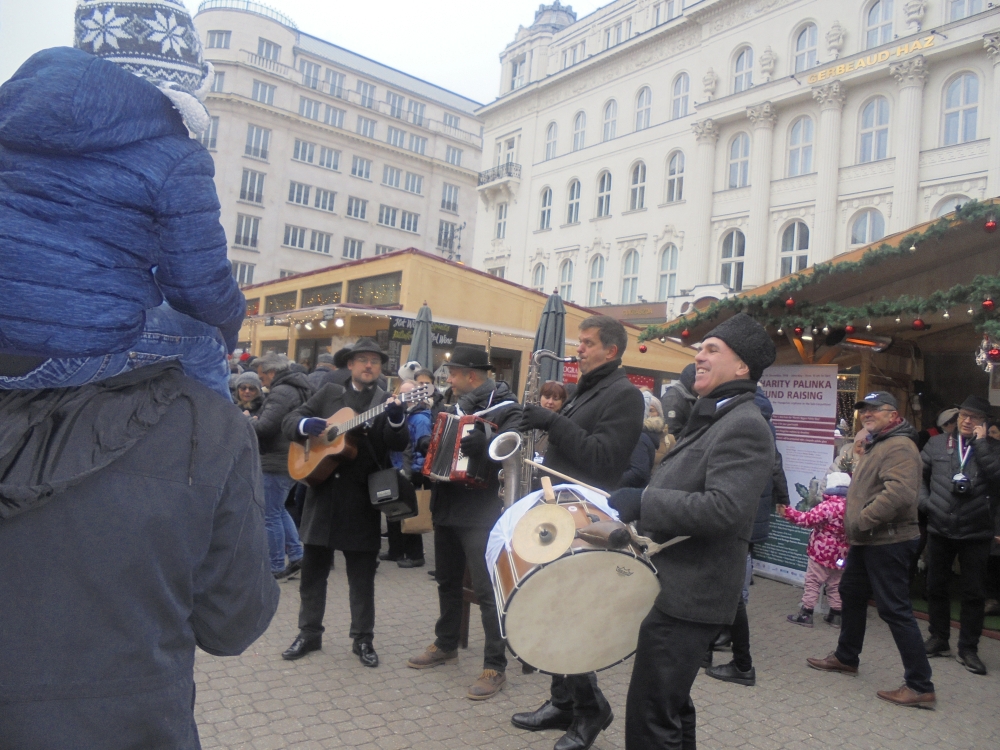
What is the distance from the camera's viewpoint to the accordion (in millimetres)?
4188

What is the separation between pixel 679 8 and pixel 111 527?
3561 cm

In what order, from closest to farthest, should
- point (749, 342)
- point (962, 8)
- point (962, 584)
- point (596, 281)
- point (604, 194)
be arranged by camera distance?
point (749, 342), point (962, 584), point (962, 8), point (596, 281), point (604, 194)

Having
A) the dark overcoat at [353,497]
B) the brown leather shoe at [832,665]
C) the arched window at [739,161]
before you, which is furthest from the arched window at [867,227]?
the dark overcoat at [353,497]

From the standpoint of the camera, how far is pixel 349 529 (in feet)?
15.3

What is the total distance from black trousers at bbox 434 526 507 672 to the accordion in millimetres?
412

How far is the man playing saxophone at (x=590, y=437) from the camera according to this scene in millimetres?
3537

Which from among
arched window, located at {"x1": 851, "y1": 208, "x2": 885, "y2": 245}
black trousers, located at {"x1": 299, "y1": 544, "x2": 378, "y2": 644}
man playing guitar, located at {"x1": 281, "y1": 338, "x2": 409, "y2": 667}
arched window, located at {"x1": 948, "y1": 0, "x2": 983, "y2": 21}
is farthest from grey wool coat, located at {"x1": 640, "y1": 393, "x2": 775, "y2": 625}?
arched window, located at {"x1": 948, "y1": 0, "x2": 983, "y2": 21}

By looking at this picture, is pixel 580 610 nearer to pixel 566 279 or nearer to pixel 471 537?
pixel 471 537

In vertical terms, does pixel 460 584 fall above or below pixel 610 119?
below

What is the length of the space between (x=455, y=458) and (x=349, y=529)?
103 centimetres

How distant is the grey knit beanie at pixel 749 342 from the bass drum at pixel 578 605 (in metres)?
0.92

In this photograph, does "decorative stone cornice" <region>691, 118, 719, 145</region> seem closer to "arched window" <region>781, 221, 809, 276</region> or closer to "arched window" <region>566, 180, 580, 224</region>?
"arched window" <region>781, 221, 809, 276</region>

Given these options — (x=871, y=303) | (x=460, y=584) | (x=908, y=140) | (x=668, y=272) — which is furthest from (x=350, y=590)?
(x=668, y=272)

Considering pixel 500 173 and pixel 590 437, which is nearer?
pixel 590 437
